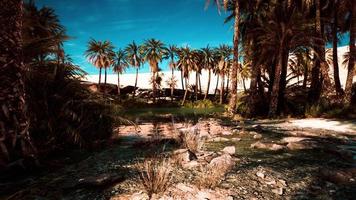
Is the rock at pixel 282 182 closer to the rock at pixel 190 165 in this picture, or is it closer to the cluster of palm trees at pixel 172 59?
the rock at pixel 190 165

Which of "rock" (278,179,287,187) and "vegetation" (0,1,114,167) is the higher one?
"vegetation" (0,1,114,167)

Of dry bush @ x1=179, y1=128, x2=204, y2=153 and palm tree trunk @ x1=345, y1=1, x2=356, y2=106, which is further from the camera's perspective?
palm tree trunk @ x1=345, y1=1, x2=356, y2=106

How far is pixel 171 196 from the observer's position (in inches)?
147

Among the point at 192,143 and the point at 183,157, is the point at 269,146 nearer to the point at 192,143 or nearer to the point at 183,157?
the point at 192,143

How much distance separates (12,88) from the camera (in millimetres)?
4273

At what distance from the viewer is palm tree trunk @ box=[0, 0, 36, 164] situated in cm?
415

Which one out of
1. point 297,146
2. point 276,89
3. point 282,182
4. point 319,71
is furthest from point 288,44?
point 282,182

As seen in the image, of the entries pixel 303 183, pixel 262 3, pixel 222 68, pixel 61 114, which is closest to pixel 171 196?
pixel 303 183

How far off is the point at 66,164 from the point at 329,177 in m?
4.52

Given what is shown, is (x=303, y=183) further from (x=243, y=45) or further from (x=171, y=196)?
(x=243, y=45)

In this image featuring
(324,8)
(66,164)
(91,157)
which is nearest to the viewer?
(66,164)

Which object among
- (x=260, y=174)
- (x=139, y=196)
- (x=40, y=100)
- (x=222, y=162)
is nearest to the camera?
(x=139, y=196)

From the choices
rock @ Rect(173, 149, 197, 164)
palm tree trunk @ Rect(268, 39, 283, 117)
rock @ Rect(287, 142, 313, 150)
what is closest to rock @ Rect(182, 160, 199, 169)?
rock @ Rect(173, 149, 197, 164)

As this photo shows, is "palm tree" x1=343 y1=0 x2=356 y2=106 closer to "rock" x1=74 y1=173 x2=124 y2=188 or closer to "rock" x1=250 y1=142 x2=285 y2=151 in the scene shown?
"rock" x1=250 y1=142 x2=285 y2=151
